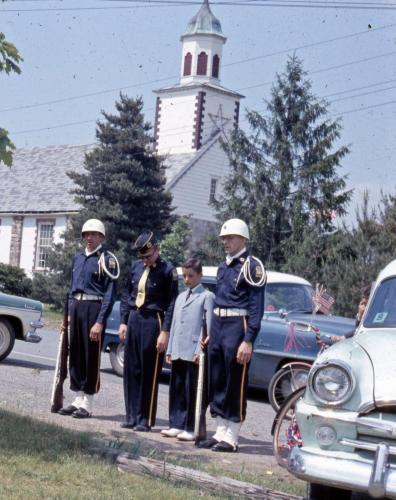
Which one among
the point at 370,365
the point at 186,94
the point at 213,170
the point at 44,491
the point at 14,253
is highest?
the point at 186,94

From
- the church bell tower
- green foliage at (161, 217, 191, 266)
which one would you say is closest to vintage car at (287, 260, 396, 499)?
green foliage at (161, 217, 191, 266)

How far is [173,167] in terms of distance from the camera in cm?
5456

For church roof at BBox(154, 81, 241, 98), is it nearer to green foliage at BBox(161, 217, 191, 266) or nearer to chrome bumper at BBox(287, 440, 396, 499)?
green foliage at BBox(161, 217, 191, 266)

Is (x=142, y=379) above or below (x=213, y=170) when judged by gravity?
below

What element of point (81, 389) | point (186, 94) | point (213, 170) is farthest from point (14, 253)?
point (81, 389)

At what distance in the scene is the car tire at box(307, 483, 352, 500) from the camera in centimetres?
673

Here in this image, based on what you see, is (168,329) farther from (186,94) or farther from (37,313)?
(186,94)

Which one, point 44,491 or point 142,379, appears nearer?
point 44,491

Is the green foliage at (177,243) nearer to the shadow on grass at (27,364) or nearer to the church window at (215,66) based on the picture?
the church window at (215,66)

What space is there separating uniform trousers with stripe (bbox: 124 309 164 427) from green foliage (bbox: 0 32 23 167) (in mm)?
2740

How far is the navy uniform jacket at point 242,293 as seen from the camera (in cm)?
931

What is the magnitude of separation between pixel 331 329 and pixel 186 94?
5294 cm

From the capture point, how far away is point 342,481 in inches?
239

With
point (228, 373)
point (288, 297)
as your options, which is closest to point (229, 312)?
point (228, 373)
